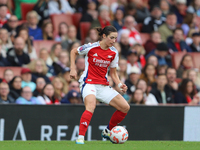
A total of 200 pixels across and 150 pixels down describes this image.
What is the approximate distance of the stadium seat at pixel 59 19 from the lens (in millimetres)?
13870

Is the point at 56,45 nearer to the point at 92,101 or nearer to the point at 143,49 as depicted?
the point at 143,49

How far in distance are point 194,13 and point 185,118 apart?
7.57m

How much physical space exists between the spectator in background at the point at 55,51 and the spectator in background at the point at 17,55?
0.83 meters

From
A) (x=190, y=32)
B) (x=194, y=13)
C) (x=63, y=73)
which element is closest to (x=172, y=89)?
(x=63, y=73)

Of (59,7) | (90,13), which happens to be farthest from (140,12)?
(59,7)

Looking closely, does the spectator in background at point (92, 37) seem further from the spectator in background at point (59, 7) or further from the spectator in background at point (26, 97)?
the spectator in background at point (26, 97)

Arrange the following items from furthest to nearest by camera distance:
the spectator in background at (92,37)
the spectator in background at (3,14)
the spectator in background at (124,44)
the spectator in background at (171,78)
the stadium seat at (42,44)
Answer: the spectator in background at (124,44), the spectator in background at (92,37), the stadium seat at (42,44), the spectator in background at (3,14), the spectator in background at (171,78)

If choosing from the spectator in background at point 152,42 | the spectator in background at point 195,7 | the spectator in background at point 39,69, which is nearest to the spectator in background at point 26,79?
the spectator in background at point 39,69

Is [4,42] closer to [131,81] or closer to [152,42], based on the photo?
[131,81]

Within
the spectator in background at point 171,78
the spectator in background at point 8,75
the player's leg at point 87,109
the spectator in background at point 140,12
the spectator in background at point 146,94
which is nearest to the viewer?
the player's leg at point 87,109

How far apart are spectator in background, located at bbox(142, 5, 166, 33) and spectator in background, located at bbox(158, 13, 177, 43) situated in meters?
0.18

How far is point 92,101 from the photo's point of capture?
24.0ft

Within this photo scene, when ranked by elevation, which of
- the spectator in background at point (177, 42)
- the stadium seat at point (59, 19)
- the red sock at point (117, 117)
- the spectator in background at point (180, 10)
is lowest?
the red sock at point (117, 117)

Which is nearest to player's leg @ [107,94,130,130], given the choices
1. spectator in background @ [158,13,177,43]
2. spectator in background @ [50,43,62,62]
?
spectator in background @ [50,43,62,62]
